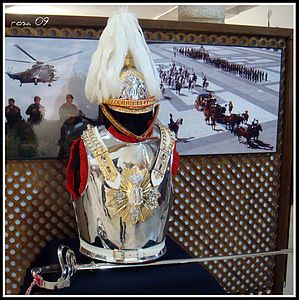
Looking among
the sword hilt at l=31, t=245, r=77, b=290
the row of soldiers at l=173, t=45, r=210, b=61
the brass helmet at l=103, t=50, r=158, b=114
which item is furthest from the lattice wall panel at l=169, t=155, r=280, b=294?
the sword hilt at l=31, t=245, r=77, b=290

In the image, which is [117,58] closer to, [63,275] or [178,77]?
[178,77]

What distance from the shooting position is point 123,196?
141 cm

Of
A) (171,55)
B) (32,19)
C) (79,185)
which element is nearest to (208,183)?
(171,55)

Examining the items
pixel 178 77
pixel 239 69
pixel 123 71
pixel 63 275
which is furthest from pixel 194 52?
pixel 63 275

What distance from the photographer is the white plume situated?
1355 mm

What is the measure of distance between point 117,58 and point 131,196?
475 millimetres

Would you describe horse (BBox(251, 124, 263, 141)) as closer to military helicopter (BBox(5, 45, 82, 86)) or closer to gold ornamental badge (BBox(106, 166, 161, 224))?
gold ornamental badge (BBox(106, 166, 161, 224))

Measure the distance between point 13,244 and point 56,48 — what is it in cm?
87

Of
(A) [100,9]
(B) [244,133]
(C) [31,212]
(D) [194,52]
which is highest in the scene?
(A) [100,9]

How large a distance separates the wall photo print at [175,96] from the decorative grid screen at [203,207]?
50 mm

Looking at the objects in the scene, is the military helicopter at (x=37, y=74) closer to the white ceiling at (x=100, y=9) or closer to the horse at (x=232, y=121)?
the white ceiling at (x=100, y=9)

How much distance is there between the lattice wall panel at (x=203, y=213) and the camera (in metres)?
1.77

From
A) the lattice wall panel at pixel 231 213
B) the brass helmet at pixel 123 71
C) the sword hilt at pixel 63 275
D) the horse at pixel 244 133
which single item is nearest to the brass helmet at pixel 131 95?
the brass helmet at pixel 123 71

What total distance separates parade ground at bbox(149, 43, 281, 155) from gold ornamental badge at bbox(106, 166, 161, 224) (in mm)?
529
